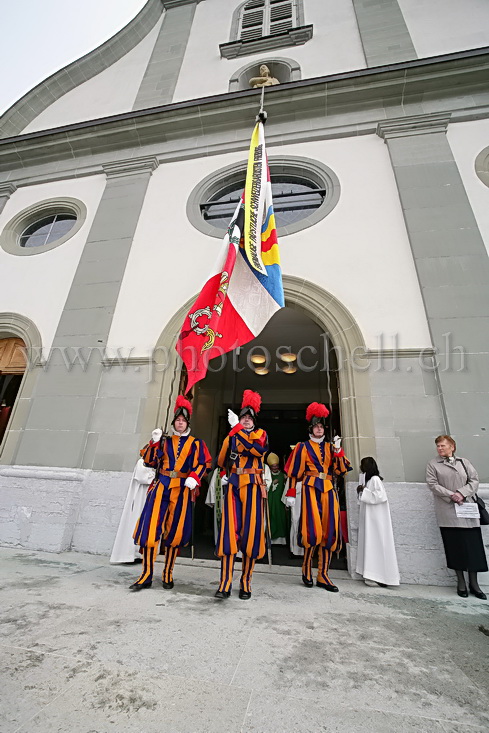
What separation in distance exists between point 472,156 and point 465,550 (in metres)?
6.97

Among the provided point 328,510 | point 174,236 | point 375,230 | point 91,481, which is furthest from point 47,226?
point 328,510

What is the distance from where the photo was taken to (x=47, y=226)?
28.1ft

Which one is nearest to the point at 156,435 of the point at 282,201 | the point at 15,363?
the point at 15,363

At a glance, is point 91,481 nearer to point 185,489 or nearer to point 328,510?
point 185,489

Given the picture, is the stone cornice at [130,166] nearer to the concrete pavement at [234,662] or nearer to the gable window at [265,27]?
the gable window at [265,27]

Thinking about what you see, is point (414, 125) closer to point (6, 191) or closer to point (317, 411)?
point (317, 411)

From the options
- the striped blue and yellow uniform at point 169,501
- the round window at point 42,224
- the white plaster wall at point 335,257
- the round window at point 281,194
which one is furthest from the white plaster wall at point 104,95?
the striped blue and yellow uniform at point 169,501

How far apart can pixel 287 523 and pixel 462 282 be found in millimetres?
5665

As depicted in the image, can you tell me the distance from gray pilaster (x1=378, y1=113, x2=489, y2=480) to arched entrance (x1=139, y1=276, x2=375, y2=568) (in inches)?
48.0

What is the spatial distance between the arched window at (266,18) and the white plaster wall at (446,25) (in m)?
3.48

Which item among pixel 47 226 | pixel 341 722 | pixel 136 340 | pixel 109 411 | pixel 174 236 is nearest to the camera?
pixel 341 722

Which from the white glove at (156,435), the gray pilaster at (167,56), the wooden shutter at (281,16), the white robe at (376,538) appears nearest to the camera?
the white glove at (156,435)

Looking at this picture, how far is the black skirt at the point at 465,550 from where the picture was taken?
3.75 meters

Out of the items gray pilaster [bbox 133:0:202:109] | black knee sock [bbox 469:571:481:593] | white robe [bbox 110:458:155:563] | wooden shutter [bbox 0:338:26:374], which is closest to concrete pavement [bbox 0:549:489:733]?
black knee sock [bbox 469:571:481:593]
